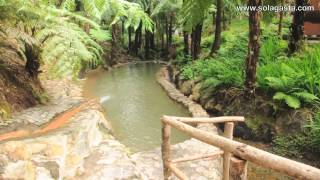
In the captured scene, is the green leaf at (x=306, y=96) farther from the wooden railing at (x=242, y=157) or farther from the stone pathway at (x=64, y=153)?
the wooden railing at (x=242, y=157)

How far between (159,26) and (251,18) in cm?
1824

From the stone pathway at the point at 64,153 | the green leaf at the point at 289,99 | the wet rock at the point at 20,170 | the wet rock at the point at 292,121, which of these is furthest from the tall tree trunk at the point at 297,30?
the wet rock at the point at 20,170

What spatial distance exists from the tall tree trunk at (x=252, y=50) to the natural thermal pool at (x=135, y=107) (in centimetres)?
164

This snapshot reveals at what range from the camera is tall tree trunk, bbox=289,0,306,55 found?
27.1ft

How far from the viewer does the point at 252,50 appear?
729 cm

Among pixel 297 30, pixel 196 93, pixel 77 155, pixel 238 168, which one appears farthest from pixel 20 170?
pixel 196 93

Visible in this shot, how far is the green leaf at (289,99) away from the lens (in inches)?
264

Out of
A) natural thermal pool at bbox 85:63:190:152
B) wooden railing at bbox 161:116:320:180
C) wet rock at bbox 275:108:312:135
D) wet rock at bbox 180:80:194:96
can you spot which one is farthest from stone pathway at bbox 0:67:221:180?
wet rock at bbox 180:80:194:96

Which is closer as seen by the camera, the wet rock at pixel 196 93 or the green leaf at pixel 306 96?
the green leaf at pixel 306 96

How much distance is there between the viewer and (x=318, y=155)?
616cm

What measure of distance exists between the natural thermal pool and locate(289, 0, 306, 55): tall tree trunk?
2.92m

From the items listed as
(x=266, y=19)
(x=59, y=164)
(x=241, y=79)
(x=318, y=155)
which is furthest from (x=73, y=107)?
(x=266, y=19)

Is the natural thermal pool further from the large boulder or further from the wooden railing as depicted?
the wooden railing

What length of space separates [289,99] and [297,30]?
227 centimetres
